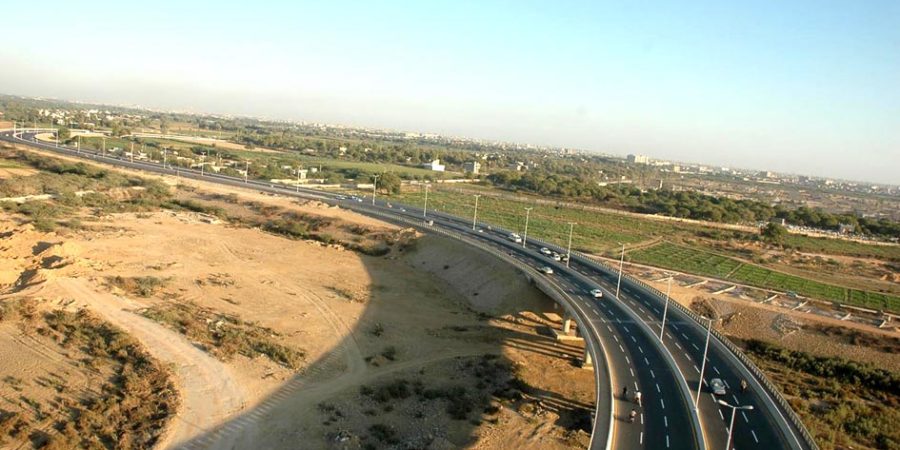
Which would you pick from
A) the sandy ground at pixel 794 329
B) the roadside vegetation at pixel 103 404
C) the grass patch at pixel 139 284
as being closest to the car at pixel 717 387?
the sandy ground at pixel 794 329

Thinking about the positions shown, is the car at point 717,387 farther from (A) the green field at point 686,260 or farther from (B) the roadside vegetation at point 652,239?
(A) the green field at point 686,260

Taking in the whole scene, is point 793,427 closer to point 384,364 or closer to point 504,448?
point 504,448

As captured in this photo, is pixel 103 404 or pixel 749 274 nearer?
pixel 103 404

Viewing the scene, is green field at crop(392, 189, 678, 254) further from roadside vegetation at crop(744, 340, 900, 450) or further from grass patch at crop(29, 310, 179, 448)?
grass patch at crop(29, 310, 179, 448)

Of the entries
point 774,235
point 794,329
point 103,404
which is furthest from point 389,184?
point 103,404

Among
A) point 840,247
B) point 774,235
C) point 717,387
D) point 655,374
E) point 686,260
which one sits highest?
point 774,235

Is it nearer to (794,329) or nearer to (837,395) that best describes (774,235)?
(794,329)

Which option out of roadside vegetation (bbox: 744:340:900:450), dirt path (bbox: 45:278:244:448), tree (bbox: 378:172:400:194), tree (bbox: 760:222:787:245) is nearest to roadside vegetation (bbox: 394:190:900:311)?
tree (bbox: 760:222:787:245)
